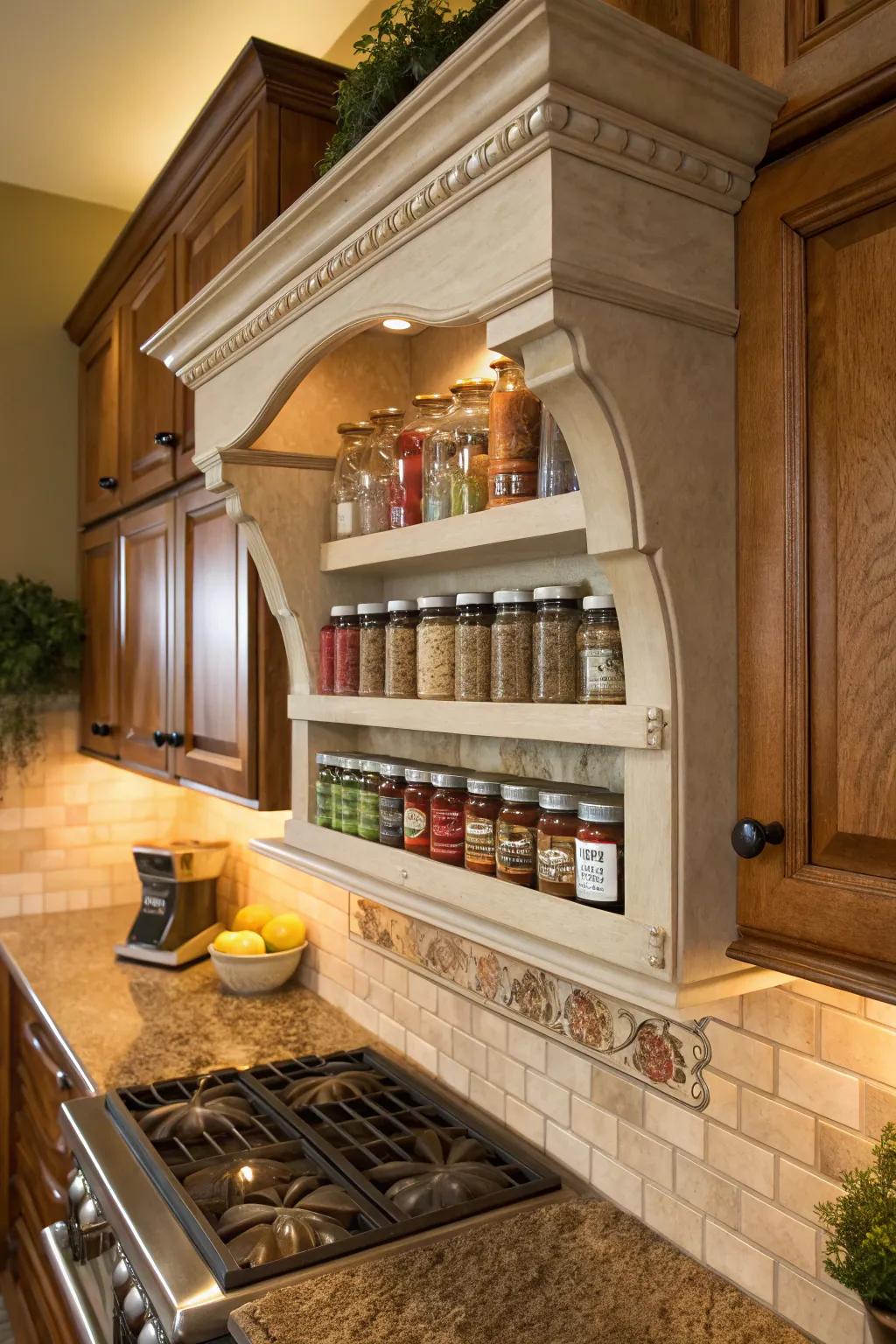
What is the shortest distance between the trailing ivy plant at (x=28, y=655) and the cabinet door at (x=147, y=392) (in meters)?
0.55

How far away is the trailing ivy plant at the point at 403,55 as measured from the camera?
1.20 m

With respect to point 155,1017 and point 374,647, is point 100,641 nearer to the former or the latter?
point 155,1017

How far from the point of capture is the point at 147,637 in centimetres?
263

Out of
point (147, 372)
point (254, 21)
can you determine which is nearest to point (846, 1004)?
point (147, 372)

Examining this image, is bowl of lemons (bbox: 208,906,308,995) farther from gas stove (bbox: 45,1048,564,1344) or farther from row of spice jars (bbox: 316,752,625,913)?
row of spice jars (bbox: 316,752,625,913)

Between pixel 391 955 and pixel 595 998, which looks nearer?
pixel 595 998

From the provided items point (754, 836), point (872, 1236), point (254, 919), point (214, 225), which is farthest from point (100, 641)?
point (872, 1236)

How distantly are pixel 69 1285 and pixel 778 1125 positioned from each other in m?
1.24

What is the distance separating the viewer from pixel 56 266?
130 inches

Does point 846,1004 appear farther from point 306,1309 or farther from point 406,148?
point 406,148

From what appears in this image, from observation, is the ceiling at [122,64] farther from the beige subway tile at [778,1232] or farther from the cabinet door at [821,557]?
the beige subway tile at [778,1232]

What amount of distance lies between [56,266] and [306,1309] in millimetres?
3092

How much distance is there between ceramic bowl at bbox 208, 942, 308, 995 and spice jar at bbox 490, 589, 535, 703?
4.24 feet

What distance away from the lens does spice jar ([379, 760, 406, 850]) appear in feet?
4.83
